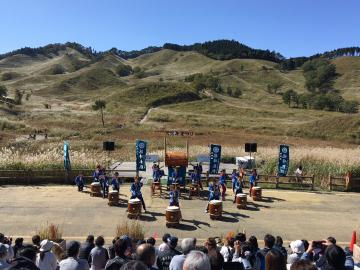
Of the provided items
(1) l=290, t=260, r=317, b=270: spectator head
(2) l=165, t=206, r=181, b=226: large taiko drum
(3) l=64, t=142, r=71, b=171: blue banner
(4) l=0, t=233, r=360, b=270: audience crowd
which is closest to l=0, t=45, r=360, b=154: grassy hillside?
(3) l=64, t=142, r=71, b=171: blue banner

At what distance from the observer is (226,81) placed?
168250 millimetres

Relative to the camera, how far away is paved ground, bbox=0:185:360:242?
56.6 feet

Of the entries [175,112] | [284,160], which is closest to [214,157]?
[284,160]

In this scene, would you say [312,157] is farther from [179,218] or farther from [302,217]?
[179,218]

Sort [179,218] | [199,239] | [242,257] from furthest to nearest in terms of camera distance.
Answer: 1. [179,218]
2. [199,239]
3. [242,257]

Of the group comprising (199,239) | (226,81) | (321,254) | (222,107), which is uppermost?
(226,81)

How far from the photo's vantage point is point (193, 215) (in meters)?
19.7

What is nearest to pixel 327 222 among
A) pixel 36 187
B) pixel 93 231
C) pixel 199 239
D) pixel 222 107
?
pixel 199 239

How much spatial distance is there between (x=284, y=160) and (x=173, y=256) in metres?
19.1

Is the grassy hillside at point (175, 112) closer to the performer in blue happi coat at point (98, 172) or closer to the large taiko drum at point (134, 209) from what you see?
the performer in blue happi coat at point (98, 172)

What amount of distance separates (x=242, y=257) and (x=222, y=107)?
93631 mm

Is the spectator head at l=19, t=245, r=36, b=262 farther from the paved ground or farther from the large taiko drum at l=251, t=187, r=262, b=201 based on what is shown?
the large taiko drum at l=251, t=187, r=262, b=201

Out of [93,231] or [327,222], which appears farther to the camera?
[327,222]

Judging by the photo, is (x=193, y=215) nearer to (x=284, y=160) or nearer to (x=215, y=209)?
(x=215, y=209)
